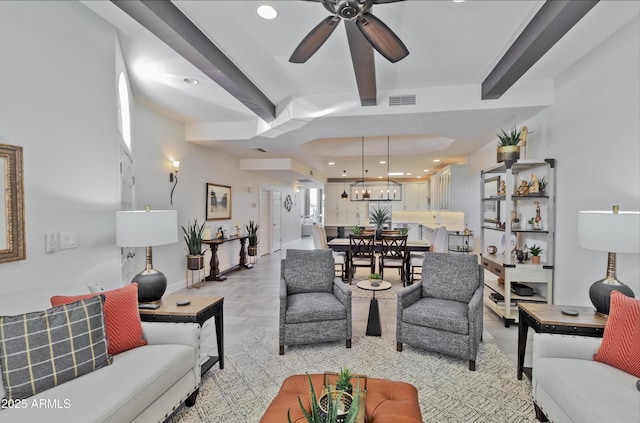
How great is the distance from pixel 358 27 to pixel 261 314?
3.32 metres

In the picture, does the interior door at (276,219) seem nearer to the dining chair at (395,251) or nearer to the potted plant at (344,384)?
the dining chair at (395,251)

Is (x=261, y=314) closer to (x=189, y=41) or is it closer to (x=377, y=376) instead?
(x=377, y=376)

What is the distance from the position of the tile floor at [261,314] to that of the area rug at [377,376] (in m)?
0.22

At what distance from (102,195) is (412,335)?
290 cm

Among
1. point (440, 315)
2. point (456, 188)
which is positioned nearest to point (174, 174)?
point (440, 315)

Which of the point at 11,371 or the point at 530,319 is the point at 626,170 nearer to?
the point at 530,319

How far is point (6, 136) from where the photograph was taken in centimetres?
180

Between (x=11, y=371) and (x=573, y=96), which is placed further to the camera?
(x=573, y=96)

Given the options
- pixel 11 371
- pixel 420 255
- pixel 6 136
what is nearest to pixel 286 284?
pixel 11 371

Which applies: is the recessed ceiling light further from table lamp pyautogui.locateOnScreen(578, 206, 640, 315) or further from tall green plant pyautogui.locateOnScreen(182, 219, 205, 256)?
tall green plant pyautogui.locateOnScreen(182, 219, 205, 256)

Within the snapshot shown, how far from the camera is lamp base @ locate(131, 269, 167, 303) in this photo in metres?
2.42

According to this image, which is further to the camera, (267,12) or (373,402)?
(267,12)

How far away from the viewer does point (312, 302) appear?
9.71 feet

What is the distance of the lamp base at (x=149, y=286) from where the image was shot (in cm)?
242
